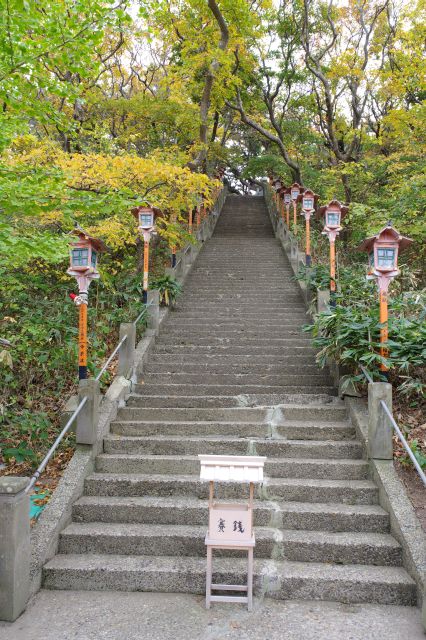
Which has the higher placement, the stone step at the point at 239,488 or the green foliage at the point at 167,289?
the green foliage at the point at 167,289

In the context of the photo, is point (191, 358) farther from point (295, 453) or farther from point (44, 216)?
point (44, 216)

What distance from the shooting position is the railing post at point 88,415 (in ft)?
19.1

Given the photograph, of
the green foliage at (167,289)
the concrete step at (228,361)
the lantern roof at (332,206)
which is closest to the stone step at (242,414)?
the concrete step at (228,361)

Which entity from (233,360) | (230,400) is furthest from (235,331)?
(230,400)

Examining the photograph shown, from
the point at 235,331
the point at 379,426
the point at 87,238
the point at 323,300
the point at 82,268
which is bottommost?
the point at 379,426

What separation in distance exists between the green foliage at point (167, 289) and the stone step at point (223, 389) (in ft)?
11.4

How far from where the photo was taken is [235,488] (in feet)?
17.7

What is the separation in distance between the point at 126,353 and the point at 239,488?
Result: 3.15 meters

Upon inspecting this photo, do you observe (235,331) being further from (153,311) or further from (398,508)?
(398,508)

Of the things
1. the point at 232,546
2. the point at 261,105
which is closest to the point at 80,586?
the point at 232,546

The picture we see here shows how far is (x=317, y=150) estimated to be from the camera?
2205 centimetres

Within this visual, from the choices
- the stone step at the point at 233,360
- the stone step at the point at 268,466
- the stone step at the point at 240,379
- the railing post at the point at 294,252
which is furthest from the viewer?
the railing post at the point at 294,252

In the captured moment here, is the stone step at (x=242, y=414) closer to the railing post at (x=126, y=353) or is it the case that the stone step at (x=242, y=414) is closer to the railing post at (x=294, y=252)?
the railing post at (x=126, y=353)

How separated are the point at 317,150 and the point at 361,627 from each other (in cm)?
2131
